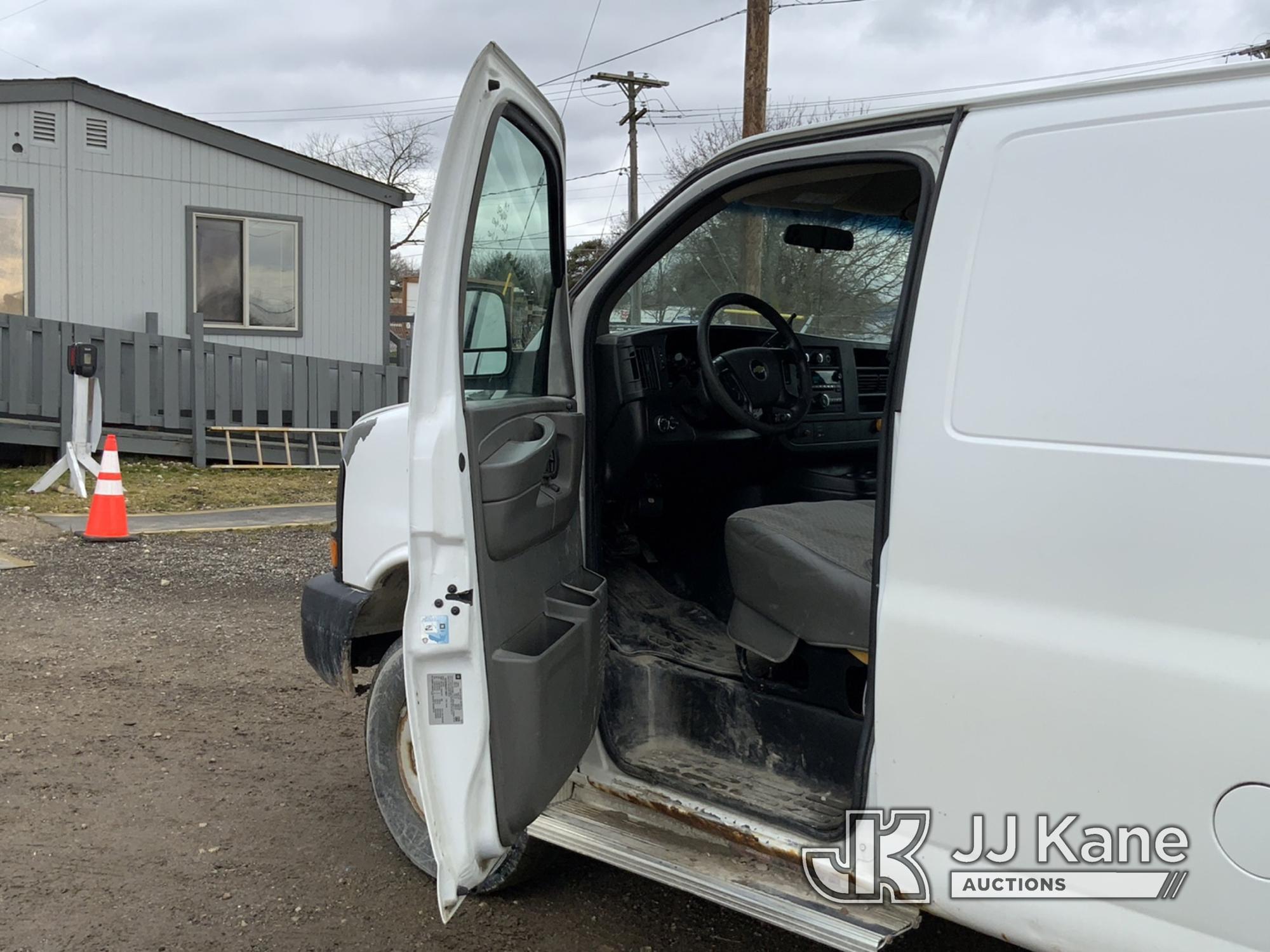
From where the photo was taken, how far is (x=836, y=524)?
312cm

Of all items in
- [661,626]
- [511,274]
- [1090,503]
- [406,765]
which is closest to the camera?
[1090,503]

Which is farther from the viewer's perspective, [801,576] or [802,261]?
[802,261]

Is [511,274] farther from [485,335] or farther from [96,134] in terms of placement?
[96,134]

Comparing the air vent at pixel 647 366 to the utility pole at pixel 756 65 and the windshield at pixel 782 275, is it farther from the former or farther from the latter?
the utility pole at pixel 756 65

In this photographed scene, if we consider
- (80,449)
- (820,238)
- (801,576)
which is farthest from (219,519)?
(801,576)

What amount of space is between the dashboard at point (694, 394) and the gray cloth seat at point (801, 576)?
788mm

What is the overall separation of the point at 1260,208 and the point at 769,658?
163 cm

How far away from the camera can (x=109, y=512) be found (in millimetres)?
8477

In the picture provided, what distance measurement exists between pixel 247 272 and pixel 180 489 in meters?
3.76

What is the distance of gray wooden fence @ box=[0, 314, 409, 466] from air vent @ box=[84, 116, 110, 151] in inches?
77.3

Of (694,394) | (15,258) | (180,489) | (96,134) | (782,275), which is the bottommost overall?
(180,489)

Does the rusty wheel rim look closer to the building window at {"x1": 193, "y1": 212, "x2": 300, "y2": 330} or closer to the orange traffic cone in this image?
the orange traffic cone

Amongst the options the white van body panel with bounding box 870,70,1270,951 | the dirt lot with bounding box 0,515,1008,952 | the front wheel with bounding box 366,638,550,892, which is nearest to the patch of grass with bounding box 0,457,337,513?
the dirt lot with bounding box 0,515,1008,952

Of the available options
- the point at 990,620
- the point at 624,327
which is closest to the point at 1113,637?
the point at 990,620
